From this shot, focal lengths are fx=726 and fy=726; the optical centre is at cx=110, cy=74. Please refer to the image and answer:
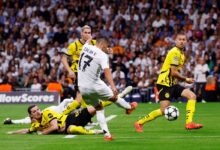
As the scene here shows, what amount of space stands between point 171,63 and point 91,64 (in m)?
2.53

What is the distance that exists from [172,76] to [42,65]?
670 inches

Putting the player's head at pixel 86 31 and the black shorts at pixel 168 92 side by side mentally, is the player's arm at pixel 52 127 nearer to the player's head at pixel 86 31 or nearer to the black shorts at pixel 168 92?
the black shorts at pixel 168 92

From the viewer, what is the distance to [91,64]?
45.2ft

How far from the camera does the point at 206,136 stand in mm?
14352

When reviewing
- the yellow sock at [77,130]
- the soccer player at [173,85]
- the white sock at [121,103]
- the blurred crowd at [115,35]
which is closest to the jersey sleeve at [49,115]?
the yellow sock at [77,130]

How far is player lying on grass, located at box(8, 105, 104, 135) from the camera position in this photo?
48.8 feet

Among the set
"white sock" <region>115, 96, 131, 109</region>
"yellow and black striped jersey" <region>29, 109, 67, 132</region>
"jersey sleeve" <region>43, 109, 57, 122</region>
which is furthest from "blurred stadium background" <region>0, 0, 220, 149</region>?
"jersey sleeve" <region>43, 109, 57, 122</region>

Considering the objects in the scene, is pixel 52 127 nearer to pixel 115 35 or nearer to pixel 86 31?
pixel 86 31

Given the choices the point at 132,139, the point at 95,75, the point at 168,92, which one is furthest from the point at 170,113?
the point at 95,75

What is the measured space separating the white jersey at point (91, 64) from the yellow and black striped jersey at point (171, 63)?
2269 millimetres

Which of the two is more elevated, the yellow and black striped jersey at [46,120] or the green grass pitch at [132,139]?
the yellow and black striped jersey at [46,120]

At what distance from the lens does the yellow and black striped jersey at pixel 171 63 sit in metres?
15.6

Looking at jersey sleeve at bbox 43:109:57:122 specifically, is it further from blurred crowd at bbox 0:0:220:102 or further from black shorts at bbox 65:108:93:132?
blurred crowd at bbox 0:0:220:102

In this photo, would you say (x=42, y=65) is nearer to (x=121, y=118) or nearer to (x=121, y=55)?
(x=121, y=55)
